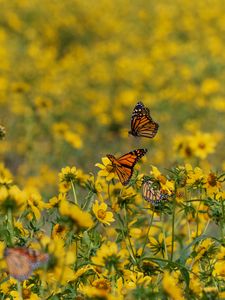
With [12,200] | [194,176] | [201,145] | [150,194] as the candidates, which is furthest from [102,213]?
[201,145]

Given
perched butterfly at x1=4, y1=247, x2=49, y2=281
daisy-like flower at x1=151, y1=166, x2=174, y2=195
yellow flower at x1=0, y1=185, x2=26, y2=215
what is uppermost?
daisy-like flower at x1=151, y1=166, x2=174, y2=195

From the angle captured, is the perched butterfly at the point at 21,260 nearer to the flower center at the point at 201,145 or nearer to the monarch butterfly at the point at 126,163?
the monarch butterfly at the point at 126,163

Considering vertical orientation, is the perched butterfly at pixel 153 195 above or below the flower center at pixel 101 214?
above

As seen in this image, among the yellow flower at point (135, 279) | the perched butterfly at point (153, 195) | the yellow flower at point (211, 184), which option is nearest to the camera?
the yellow flower at point (135, 279)

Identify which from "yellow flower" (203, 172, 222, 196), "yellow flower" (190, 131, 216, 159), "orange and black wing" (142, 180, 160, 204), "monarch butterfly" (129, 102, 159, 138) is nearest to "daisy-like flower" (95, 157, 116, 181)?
"orange and black wing" (142, 180, 160, 204)

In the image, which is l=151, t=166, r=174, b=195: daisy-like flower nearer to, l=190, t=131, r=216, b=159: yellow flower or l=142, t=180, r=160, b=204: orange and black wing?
l=142, t=180, r=160, b=204: orange and black wing

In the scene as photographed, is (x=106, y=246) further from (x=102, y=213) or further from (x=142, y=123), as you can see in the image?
(x=142, y=123)

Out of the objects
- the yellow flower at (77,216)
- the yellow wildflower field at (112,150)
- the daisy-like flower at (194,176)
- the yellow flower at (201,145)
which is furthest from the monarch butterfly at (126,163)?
the yellow flower at (201,145)
